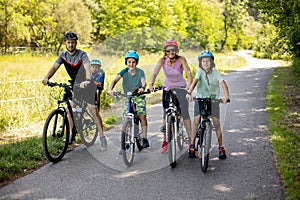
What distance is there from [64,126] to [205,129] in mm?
2360

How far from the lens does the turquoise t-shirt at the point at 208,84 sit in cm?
569

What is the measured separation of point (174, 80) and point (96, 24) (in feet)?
114

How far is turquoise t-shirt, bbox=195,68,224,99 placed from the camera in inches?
224

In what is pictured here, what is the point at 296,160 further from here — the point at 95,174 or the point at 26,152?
the point at 26,152

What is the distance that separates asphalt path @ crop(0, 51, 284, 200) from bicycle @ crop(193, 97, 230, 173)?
0.24 metres

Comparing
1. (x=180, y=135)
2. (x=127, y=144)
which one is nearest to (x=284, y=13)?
(x=180, y=135)

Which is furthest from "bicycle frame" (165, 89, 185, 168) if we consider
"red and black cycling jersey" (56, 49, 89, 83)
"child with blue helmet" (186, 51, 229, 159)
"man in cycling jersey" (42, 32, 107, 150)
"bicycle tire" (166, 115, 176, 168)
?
"red and black cycling jersey" (56, 49, 89, 83)

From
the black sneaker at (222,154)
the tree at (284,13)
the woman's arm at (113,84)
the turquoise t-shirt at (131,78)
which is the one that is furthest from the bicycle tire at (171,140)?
the tree at (284,13)

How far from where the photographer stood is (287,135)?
7402 mm

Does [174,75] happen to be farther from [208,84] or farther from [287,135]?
[287,135]

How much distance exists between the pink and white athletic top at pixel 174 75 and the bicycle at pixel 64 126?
163cm

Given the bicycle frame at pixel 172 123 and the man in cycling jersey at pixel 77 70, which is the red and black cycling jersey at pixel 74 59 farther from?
the bicycle frame at pixel 172 123

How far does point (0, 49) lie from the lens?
3341 centimetres

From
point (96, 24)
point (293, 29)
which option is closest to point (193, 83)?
point (293, 29)
